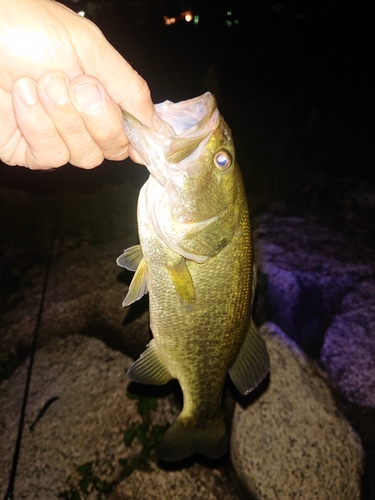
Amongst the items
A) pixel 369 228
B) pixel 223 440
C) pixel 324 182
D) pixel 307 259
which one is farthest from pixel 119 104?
pixel 324 182

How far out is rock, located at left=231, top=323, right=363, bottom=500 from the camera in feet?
11.1

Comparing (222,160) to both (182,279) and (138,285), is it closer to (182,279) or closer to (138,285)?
(182,279)

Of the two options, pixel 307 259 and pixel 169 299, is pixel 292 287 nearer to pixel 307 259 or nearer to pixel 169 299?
pixel 307 259

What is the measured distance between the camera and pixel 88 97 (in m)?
1.48

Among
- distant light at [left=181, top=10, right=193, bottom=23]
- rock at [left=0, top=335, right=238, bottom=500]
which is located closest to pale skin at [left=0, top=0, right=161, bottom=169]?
rock at [left=0, top=335, right=238, bottom=500]

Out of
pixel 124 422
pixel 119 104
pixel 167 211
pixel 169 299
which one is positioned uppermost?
pixel 119 104

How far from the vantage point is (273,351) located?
411 cm

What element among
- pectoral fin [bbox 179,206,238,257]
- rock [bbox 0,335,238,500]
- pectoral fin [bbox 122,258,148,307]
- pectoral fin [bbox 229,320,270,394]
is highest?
pectoral fin [bbox 179,206,238,257]

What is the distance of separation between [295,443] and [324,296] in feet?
7.08

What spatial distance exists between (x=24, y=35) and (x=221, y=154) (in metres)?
1.00

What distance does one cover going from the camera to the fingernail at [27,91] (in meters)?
1.47

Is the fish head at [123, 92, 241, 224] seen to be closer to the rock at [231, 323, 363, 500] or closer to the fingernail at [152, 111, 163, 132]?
the fingernail at [152, 111, 163, 132]

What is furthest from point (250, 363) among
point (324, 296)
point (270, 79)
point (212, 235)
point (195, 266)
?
point (270, 79)

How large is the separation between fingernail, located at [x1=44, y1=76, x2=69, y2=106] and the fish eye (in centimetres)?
78
